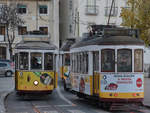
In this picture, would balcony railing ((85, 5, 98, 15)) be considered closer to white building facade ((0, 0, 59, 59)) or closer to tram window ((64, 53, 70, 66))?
white building facade ((0, 0, 59, 59))

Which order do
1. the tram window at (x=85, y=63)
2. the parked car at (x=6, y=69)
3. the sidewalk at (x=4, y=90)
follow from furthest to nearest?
the parked car at (x=6, y=69) < the tram window at (x=85, y=63) < the sidewalk at (x=4, y=90)

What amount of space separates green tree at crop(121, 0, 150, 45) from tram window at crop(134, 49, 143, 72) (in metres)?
3.73

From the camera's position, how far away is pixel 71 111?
51.9 ft

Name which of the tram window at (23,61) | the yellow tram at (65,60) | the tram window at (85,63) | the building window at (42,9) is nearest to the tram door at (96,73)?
the tram window at (85,63)

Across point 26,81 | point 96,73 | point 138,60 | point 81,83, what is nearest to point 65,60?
point 26,81

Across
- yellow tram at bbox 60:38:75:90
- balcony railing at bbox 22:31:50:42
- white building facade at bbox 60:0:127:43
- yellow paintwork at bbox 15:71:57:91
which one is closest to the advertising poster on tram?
yellow paintwork at bbox 15:71:57:91

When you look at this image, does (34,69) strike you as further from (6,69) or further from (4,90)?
(6,69)

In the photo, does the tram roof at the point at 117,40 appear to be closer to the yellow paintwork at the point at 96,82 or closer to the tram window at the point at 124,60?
the tram window at the point at 124,60

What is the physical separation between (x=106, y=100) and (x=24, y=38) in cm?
736

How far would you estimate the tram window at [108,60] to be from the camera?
1549 cm

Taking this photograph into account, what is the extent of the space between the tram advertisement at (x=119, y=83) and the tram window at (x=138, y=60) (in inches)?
14.1

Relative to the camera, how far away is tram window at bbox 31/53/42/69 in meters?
19.6

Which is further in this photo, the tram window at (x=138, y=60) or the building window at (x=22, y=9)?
the building window at (x=22, y=9)

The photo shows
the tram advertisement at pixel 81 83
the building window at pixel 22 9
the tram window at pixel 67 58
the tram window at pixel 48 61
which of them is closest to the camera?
the tram advertisement at pixel 81 83
